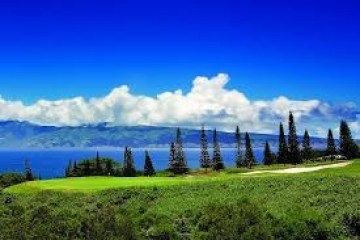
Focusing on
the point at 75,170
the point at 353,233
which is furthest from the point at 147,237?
the point at 75,170

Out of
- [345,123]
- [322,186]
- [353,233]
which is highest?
[345,123]

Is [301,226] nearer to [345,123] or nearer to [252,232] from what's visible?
[252,232]

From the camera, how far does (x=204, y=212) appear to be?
36.3 m

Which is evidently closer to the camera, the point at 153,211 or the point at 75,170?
the point at 153,211

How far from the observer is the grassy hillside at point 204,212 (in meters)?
32.7

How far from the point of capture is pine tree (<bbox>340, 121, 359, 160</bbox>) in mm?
149250

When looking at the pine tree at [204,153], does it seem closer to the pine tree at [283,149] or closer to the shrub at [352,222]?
the pine tree at [283,149]

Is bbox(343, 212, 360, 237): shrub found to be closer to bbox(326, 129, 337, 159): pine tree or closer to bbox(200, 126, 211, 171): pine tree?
bbox(200, 126, 211, 171): pine tree

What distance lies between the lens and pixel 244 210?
3441 cm

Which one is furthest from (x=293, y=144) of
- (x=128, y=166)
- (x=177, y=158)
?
(x=128, y=166)

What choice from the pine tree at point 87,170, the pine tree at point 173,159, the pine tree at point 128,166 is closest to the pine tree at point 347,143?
the pine tree at point 173,159

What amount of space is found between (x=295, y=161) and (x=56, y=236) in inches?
4643

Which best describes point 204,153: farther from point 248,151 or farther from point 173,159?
point 248,151

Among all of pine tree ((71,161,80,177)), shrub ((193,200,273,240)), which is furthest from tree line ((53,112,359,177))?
shrub ((193,200,273,240))
